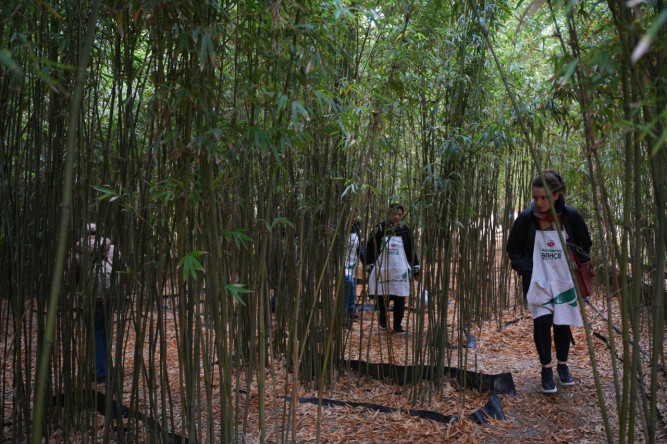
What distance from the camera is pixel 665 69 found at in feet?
4.14

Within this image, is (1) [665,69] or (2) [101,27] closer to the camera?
(1) [665,69]

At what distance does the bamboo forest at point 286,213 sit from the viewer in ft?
5.05

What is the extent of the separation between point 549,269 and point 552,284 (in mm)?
76

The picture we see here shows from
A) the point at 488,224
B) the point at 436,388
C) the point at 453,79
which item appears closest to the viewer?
the point at 453,79

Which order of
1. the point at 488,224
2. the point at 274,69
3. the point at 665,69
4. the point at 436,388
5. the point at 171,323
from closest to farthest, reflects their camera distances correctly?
the point at 665,69 → the point at 274,69 → the point at 436,388 → the point at 488,224 → the point at 171,323

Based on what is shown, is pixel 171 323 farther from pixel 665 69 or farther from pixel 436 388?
pixel 665 69

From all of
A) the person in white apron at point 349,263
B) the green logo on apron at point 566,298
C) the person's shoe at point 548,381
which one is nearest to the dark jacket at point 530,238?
the green logo on apron at point 566,298

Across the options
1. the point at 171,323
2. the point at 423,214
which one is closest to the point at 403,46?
the point at 423,214

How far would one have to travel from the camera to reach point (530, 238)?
8.95 feet

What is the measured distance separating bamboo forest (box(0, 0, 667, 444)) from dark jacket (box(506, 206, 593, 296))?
11 millimetres

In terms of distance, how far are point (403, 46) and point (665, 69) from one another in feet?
4.34

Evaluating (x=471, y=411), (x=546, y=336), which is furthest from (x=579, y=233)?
(x=471, y=411)

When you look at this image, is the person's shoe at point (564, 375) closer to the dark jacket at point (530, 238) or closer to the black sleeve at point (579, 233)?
the dark jacket at point (530, 238)

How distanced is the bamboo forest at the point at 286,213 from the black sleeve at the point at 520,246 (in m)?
0.01
